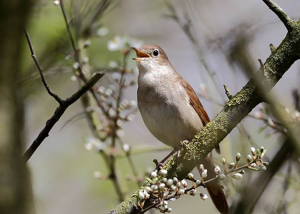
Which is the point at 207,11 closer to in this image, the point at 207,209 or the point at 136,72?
the point at 136,72

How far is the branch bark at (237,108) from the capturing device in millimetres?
2910

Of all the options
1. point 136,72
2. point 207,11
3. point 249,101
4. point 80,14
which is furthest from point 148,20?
point 249,101

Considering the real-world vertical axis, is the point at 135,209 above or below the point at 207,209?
above

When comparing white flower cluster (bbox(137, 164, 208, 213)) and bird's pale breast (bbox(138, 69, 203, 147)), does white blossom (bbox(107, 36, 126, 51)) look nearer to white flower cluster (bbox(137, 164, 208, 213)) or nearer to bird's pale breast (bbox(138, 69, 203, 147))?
bird's pale breast (bbox(138, 69, 203, 147))

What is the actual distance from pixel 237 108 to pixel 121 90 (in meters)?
1.93

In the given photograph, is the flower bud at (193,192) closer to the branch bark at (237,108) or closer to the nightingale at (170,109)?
the branch bark at (237,108)

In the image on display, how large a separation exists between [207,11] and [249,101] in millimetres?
2939

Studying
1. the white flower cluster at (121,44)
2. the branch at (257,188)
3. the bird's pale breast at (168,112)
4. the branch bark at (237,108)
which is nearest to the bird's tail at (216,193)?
the bird's pale breast at (168,112)

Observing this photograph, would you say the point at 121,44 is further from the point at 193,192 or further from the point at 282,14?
the point at 193,192

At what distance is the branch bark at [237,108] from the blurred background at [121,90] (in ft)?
0.37

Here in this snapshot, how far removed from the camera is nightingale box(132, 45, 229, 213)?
14.1ft

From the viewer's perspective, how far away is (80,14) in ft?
15.1

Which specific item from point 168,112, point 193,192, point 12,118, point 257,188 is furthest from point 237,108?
point 12,118

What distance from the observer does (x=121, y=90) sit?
4758 mm
